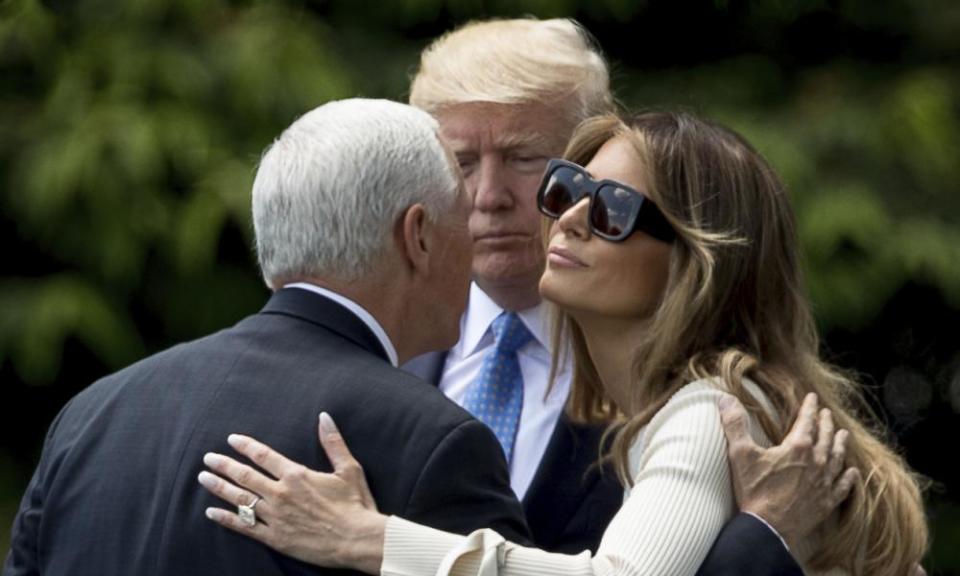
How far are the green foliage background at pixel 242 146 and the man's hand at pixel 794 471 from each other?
1.95 metres

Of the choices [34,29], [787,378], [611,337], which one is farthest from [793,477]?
[34,29]

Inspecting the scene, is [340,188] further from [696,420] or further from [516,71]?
[516,71]

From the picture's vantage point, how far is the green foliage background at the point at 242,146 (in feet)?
16.5

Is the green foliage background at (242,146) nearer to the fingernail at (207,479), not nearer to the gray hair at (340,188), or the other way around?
the gray hair at (340,188)

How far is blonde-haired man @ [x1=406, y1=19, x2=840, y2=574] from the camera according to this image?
3.51 metres

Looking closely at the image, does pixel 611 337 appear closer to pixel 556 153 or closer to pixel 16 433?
pixel 556 153

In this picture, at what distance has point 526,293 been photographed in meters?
3.85

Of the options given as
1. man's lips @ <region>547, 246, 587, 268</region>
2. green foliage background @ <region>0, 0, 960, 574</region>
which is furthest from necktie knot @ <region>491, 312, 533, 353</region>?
green foliage background @ <region>0, 0, 960, 574</region>

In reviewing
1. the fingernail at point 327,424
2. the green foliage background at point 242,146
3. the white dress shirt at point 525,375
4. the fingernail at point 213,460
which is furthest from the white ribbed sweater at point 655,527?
the green foliage background at point 242,146

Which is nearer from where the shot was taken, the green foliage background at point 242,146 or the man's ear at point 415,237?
the man's ear at point 415,237

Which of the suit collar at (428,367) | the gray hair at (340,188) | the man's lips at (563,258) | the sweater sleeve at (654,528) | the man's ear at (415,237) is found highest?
the gray hair at (340,188)

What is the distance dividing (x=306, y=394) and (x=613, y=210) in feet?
2.13

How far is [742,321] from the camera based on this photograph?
3189 millimetres

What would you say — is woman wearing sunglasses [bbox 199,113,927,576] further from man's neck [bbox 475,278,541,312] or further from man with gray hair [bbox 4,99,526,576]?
man's neck [bbox 475,278,541,312]
